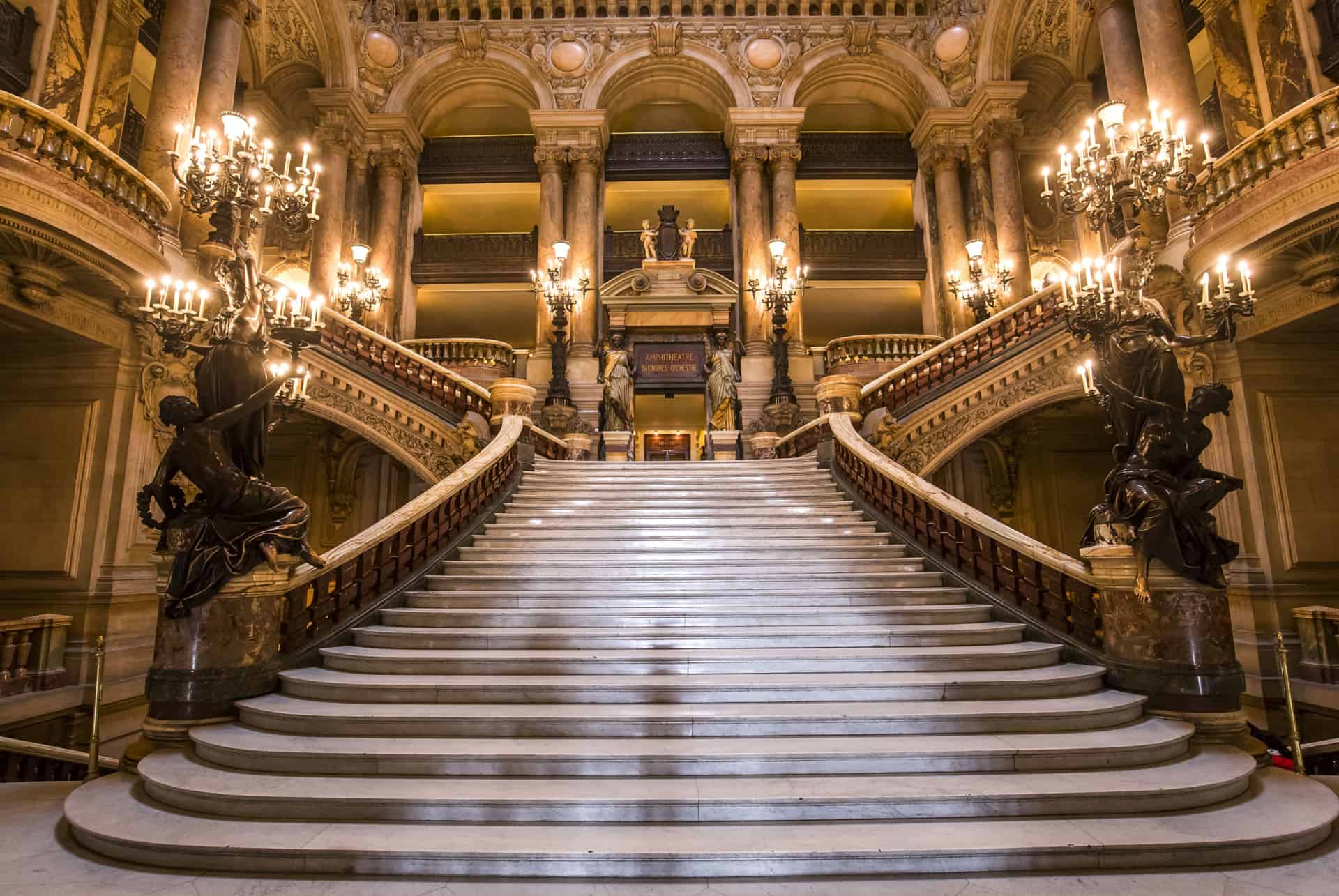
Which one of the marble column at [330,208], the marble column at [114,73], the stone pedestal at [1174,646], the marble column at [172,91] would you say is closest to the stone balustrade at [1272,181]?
the stone pedestal at [1174,646]

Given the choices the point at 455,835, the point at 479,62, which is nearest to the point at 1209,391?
the point at 455,835

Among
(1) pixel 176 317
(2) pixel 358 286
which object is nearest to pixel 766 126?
(2) pixel 358 286

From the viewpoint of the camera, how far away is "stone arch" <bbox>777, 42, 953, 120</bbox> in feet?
58.2

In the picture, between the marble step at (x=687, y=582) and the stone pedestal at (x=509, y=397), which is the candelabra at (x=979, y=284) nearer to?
the stone pedestal at (x=509, y=397)

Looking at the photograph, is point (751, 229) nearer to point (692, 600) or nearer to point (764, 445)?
point (764, 445)

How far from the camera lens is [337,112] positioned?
658 inches

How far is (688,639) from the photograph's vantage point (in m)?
5.26

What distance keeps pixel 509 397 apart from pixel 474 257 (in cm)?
982

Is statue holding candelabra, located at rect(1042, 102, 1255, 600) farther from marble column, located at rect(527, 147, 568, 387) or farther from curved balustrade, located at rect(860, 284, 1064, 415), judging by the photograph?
marble column, located at rect(527, 147, 568, 387)

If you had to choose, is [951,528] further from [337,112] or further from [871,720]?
[337,112]

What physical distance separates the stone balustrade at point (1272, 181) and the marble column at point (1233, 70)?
3039mm

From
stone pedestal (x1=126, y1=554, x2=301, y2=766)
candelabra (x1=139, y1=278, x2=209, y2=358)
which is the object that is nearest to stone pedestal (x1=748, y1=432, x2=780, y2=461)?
candelabra (x1=139, y1=278, x2=209, y2=358)

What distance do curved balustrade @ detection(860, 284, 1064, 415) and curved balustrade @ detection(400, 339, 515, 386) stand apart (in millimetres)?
8689

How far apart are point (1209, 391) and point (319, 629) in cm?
683
